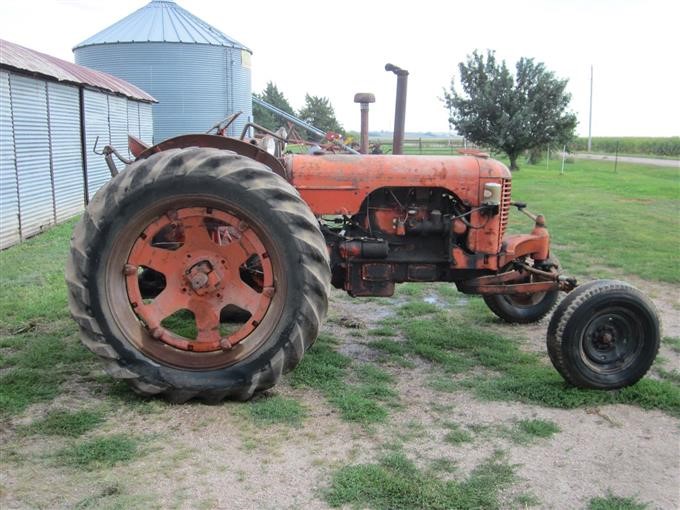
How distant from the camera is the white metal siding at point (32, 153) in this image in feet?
33.8

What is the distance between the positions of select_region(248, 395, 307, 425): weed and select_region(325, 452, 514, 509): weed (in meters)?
0.65

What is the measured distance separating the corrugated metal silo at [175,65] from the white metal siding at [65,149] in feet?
41.9

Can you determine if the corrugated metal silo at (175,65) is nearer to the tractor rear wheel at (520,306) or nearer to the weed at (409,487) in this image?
the tractor rear wheel at (520,306)

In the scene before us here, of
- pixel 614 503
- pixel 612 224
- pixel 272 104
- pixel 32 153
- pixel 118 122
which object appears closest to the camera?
pixel 614 503

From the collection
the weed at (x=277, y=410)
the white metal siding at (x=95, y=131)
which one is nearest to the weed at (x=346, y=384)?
the weed at (x=277, y=410)

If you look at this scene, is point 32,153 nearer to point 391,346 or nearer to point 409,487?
point 391,346

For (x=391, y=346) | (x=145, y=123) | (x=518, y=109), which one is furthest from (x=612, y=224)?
(x=518, y=109)

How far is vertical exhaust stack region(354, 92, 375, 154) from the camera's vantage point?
628 centimetres

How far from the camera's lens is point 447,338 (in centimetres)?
556

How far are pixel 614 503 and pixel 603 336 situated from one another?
5.09 feet

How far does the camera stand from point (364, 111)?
641cm

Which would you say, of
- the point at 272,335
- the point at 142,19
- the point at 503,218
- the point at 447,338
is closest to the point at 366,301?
the point at 447,338

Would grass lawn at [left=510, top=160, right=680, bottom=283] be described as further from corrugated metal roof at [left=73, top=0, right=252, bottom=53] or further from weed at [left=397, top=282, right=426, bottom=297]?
corrugated metal roof at [left=73, top=0, right=252, bottom=53]

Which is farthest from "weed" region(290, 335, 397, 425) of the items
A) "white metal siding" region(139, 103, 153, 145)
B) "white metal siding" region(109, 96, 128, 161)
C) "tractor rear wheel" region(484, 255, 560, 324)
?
"white metal siding" region(139, 103, 153, 145)
